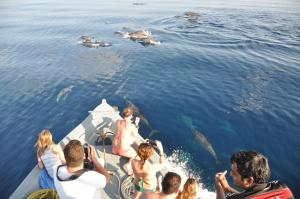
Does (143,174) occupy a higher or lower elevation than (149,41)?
higher

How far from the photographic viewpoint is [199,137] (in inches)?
578

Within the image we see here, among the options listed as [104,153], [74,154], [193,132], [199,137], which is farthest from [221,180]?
[193,132]

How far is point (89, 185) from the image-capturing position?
6273 mm

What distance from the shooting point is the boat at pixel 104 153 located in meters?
8.91

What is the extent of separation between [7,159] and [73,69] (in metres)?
11.4

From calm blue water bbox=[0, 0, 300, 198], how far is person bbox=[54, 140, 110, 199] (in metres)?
6.75

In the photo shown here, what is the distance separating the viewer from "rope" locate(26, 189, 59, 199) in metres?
8.00

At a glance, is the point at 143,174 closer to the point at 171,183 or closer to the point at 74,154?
the point at 171,183

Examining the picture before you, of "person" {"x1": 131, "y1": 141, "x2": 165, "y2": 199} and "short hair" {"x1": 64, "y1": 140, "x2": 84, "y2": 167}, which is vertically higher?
"short hair" {"x1": 64, "y1": 140, "x2": 84, "y2": 167}

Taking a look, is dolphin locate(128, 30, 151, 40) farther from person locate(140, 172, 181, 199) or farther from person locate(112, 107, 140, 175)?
person locate(140, 172, 181, 199)

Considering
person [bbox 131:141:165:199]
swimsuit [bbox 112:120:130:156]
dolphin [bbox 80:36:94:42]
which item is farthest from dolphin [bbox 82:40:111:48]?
person [bbox 131:141:165:199]

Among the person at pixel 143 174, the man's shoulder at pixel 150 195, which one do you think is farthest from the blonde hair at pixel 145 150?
the man's shoulder at pixel 150 195

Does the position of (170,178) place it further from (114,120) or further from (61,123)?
(61,123)

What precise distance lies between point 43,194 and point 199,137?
28.0 feet
